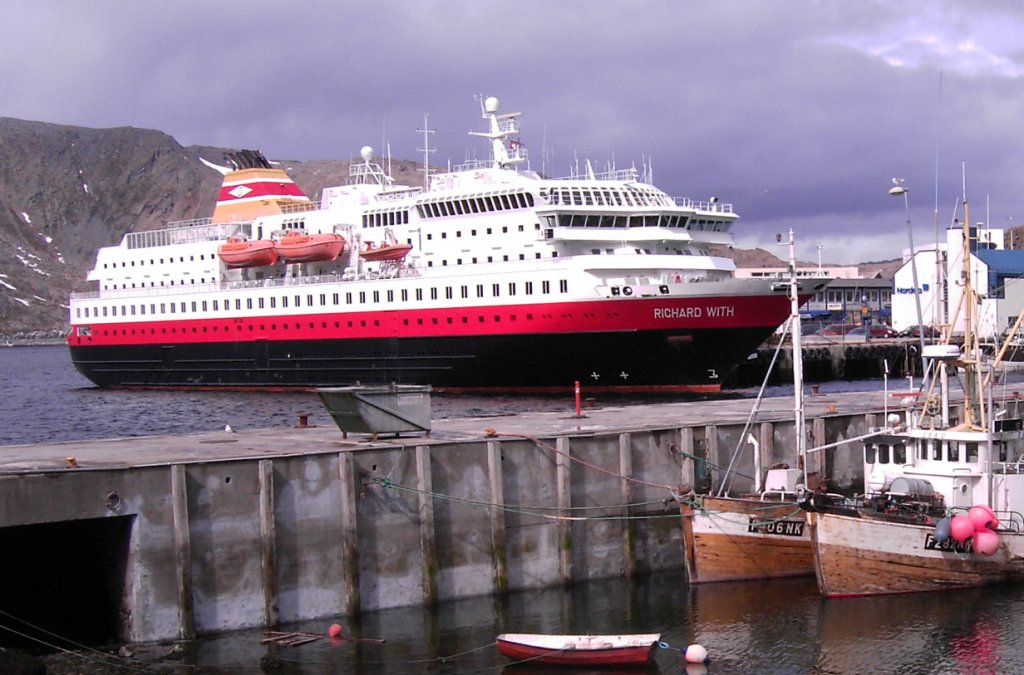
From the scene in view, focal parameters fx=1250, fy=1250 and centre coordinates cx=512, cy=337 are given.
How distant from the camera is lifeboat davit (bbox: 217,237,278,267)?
6412cm

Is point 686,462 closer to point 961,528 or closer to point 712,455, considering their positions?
point 712,455

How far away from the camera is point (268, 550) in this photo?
783 inches

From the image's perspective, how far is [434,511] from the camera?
21.7m

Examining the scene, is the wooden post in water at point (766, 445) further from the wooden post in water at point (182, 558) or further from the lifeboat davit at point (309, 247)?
the lifeboat davit at point (309, 247)

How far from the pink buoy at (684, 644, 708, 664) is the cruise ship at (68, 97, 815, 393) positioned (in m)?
28.1

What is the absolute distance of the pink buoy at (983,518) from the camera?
70.1 ft

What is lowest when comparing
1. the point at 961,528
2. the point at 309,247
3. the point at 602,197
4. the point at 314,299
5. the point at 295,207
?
the point at 961,528

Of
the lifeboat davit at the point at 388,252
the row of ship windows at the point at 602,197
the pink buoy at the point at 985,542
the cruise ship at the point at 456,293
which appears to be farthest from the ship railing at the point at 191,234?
the pink buoy at the point at 985,542

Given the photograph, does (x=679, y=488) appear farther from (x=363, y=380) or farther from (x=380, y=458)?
(x=363, y=380)

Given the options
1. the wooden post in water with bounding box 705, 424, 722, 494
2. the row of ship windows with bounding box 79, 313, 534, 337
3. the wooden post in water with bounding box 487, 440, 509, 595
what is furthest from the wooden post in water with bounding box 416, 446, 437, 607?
the row of ship windows with bounding box 79, 313, 534, 337

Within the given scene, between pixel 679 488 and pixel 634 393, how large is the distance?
2780 cm

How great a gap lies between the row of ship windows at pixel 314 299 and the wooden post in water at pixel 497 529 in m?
29.6

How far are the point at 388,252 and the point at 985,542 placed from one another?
40.3 m

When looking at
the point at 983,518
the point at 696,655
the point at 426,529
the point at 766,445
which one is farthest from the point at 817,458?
the point at 426,529
